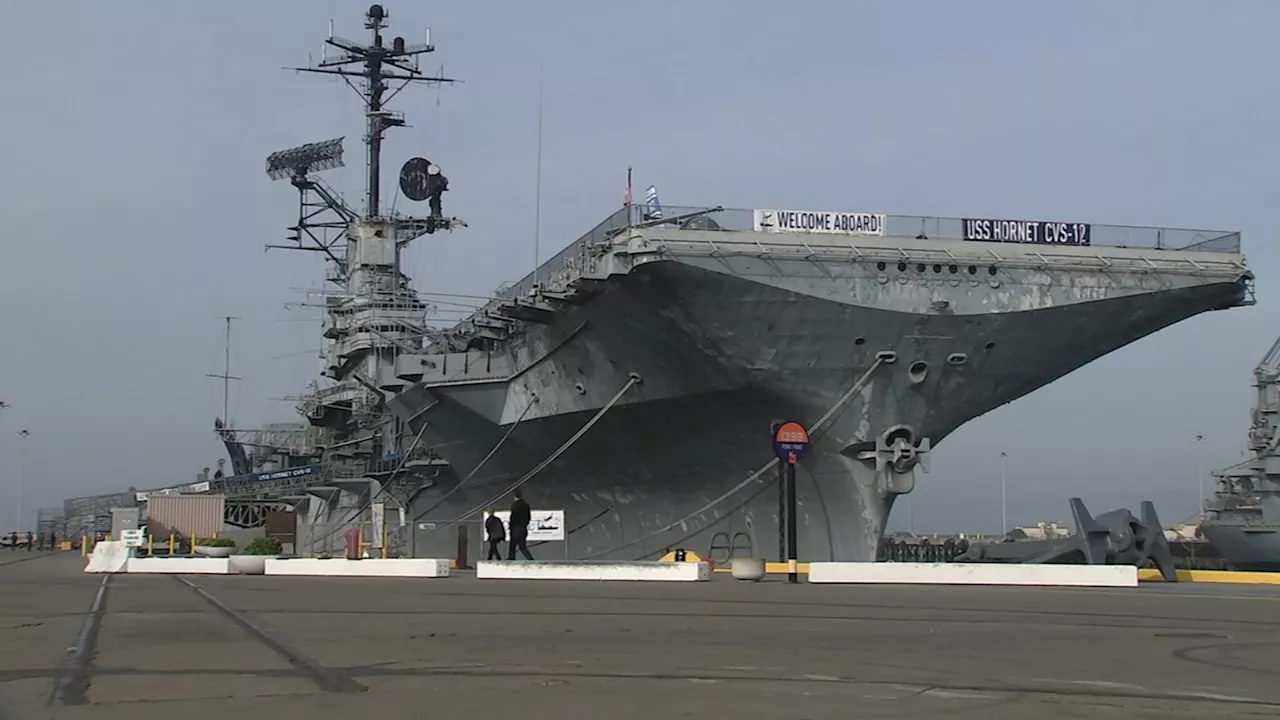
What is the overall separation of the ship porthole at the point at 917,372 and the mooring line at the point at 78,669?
15.5 m

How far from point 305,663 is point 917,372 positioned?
57.6ft

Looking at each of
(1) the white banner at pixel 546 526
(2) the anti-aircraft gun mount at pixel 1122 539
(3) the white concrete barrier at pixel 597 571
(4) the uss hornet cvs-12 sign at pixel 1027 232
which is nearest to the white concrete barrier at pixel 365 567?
(3) the white concrete barrier at pixel 597 571

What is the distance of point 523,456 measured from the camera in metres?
28.9

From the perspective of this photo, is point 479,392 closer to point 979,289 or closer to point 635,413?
point 635,413

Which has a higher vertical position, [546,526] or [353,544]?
[546,526]

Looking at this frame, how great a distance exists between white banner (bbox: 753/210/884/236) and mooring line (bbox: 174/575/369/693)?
1298cm

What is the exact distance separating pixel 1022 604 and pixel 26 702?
32.2 feet

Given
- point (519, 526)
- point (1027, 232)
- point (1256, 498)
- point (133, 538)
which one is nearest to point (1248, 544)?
point (1256, 498)

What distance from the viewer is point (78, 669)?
7.29 m

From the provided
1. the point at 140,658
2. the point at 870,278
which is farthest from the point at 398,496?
the point at 140,658

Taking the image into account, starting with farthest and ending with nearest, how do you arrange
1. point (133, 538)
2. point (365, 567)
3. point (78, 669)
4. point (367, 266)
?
1. point (367, 266)
2. point (133, 538)
3. point (365, 567)
4. point (78, 669)

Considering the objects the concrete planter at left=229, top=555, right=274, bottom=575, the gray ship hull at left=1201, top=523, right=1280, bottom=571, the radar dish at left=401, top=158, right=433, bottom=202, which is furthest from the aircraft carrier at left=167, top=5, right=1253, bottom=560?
the gray ship hull at left=1201, top=523, right=1280, bottom=571

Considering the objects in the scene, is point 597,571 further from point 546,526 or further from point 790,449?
point 546,526

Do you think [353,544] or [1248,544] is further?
[1248,544]
